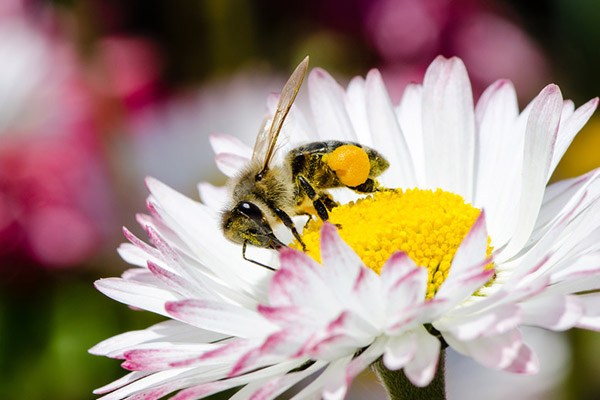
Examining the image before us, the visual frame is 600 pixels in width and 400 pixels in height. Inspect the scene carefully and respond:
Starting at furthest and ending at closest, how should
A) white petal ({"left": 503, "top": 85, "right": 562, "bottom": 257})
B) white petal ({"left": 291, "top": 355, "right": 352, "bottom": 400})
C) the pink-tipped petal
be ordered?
white petal ({"left": 503, "top": 85, "right": 562, "bottom": 257}), white petal ({"left": 291, "top": 355, "right": 352, "bottom": 400}), the pink-tipped petal

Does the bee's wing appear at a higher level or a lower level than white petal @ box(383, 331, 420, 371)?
higher

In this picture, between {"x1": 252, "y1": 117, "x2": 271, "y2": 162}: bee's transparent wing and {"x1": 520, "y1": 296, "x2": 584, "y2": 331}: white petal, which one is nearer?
{"x1": 520, "y1": 296, "x2": 584, "y2": 331}: white petal

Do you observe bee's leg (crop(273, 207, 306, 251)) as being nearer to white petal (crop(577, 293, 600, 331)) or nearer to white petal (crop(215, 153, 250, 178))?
white petal (crop(215, 153, 250, 178))

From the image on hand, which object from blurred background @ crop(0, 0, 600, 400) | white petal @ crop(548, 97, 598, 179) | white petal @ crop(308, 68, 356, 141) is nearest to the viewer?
white petal @ crop(548, 97, 598, 179)

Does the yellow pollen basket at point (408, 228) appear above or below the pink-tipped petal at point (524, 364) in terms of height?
above

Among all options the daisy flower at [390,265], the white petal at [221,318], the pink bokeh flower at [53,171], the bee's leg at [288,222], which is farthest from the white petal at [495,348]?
the pink bokeh flower at [53,171]

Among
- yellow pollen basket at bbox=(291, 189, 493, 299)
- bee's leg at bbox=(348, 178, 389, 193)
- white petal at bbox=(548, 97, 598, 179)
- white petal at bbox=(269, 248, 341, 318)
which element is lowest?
white petal at bbox=(269, 248, 341, 318)

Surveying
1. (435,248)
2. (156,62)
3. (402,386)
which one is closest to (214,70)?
(156,62)

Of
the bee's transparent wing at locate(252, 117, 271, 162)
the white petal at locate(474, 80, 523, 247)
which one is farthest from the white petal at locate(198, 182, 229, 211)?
the white petal at locate(474, 80, 523, 247)

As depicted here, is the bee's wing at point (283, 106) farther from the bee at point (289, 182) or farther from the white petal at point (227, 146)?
the white petal at point (227, 146)
